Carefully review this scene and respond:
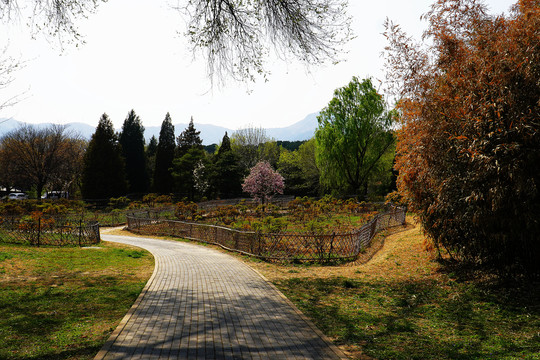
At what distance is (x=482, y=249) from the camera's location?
824 cm

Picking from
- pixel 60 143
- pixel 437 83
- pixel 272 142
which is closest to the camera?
pixel 437 83

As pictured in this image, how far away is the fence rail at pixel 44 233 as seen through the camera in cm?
1589

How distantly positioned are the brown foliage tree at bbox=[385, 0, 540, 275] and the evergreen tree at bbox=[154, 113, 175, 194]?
1972 inches

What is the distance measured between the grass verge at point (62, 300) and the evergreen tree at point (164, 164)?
1704 inches

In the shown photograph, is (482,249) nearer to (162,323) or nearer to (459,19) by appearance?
(459,19)

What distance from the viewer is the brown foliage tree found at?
6.78 metres

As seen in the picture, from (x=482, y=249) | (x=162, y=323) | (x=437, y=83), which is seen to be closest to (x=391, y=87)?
(x=437, y=83)

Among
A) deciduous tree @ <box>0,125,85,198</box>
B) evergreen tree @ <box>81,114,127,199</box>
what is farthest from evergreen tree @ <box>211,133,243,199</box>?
deciduous tree @ <box>0,125,85,198</box>

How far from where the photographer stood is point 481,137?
7258mm

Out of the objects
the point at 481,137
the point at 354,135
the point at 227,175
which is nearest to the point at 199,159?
the point at 227,175

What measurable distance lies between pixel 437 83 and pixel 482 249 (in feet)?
15.0

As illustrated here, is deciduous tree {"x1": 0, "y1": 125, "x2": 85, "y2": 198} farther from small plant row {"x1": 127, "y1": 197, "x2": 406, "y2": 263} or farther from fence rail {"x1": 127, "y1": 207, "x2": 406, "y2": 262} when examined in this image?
fence rail {"x1": 127, "y1": 207, "x2": 406, "y2": 262}

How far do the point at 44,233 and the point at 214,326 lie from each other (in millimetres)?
14629

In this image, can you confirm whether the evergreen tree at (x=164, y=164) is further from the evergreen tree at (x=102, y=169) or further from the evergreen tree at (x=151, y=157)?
the evergreen tree at (x=151, y=157)
